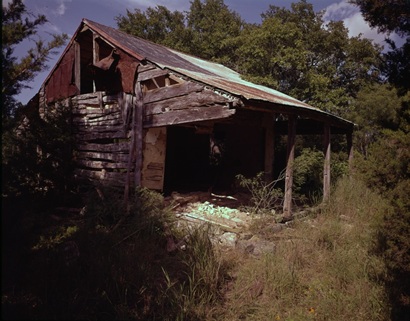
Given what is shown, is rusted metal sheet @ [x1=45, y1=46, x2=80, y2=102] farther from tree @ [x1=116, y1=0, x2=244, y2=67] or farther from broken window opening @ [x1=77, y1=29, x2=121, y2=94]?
tree @ [x1=116, y1=0, x2=244, y2=67]

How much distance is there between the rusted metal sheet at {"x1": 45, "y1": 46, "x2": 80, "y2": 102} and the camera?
30.9ft

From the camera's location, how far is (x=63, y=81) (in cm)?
982

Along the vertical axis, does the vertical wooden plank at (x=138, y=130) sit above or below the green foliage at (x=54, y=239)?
above

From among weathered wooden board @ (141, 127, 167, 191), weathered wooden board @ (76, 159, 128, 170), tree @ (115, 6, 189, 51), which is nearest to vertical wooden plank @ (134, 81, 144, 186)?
weathered wooden board @ (141, 127, 167, 191)

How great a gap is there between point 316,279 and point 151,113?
195 inches

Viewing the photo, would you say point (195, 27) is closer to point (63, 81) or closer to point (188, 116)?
point (63, 81)

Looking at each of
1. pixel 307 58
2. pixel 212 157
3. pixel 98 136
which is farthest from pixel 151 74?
pixel 307 58

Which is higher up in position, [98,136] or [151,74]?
[151,74]

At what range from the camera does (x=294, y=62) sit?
46.3 feet

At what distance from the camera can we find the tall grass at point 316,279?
153 inches

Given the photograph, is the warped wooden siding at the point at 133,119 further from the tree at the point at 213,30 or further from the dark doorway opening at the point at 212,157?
the tree at the point at 213,30

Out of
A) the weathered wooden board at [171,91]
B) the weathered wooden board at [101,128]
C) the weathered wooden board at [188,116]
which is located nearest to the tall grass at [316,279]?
the weathered wooden board at [188,116]

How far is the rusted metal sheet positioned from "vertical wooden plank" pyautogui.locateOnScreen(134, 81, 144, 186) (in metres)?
2.92

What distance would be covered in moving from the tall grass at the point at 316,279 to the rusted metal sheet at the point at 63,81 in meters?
7.76
